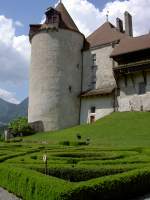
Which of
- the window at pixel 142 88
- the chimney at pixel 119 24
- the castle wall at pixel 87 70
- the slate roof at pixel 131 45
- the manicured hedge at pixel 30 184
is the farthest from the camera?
the chimney at pixel 119 24

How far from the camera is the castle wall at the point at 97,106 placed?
44006 millimetres

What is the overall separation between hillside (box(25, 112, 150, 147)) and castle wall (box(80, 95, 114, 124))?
415 centimetres

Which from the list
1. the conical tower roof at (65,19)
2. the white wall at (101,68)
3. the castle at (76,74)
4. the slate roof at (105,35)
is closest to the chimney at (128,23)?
the castle at (76,74)

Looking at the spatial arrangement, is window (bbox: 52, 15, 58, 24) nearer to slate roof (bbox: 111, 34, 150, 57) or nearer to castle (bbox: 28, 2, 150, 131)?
castle (bbox: 28, 2, 150, 131)

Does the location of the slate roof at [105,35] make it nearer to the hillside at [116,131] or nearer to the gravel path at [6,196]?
the hillside at [116,131]

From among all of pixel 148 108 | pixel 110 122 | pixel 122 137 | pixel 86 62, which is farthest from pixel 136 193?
pixel 86 62

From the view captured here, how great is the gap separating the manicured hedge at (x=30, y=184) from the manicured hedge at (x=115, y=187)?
13.6 inches

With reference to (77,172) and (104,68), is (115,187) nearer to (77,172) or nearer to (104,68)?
(77,172)

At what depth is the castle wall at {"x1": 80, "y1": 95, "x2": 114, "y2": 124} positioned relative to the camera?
1733 inches

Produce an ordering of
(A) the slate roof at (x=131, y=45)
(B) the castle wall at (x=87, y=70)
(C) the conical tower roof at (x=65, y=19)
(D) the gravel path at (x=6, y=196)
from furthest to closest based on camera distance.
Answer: (B) the castle wall at (x=87, y=70) → (C) the conical tower roof at (x=65, y=19) → (A) the slate roof at (x=131, y=45) → (D) the gravel path at (x=6, y=196)

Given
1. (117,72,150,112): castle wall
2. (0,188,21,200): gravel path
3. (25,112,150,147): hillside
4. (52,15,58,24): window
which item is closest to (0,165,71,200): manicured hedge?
(0,188,21,200): gravel path

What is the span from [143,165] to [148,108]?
91.5 feet

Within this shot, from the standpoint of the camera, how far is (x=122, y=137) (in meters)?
29.5

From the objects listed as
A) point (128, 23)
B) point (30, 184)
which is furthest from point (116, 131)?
point (128, 23)
